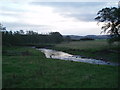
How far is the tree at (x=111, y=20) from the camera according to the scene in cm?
4250

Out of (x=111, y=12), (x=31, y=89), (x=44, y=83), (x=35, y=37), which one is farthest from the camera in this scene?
(x=35, y=37)

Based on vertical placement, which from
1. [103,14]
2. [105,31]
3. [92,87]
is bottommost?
[92,87]

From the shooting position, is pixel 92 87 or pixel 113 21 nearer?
pixel 92 87

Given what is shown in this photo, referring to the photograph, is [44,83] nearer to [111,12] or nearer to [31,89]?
[31,89]

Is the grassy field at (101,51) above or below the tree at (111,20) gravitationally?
below

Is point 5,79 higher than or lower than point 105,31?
lower

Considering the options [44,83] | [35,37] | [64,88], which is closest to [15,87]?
[44,83]

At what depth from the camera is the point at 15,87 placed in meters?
14.0

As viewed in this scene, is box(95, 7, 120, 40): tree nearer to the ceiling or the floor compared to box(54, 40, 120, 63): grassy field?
nearer to the ceiling

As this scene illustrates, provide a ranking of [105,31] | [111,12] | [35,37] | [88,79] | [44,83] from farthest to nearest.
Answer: [35,37], [105,31], [111,12], [88,79], [44,83]

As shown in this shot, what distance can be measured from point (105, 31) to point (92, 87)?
1362 inches

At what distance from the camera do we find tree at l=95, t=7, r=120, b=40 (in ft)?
139

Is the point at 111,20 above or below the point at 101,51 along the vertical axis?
above

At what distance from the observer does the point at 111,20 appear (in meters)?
43.6
